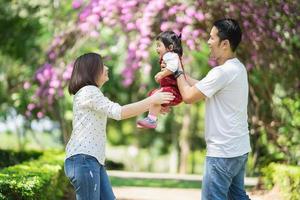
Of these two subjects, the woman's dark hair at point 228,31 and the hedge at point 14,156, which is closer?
the woman's dark hair at point 228,31

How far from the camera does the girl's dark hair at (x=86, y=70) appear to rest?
5.18 metres

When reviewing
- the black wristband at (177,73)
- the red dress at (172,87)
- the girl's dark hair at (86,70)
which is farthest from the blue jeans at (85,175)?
the black wristband at (177,73)

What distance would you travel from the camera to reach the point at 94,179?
5020mm

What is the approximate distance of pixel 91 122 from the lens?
203 inches

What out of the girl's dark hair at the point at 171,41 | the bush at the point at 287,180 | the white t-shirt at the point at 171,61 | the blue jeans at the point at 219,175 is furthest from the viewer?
the bush at the point at 287,180

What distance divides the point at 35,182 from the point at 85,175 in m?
2.25

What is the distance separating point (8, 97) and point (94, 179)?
17834 mm

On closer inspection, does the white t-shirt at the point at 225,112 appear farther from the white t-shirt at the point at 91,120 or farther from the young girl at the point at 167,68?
the white t-shirt at the point at 91,120

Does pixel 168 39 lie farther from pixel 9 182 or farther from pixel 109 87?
pixel 109 87

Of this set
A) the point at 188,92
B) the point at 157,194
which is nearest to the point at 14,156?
the point at 157,194

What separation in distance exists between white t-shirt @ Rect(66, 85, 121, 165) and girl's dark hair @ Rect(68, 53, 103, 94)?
0.17 feet

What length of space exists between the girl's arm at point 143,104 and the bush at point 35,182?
187 cm

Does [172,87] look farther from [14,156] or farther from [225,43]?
[14,156]

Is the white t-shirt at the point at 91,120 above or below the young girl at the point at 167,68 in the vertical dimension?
below
